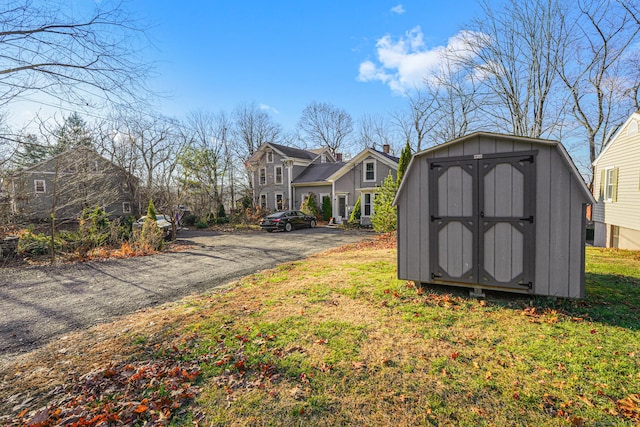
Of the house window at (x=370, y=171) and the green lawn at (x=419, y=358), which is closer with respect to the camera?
the green lawn at (x=419, y=358)

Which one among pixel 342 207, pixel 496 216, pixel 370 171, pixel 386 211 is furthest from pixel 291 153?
pixel 496 216

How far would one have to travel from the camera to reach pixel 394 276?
6.85 metres

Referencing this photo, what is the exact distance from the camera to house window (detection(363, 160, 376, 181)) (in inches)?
856

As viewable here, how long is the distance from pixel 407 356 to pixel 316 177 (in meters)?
23.2

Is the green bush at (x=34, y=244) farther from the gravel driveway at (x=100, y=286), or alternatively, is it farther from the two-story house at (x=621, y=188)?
the two-story house at (x=621, y=188)

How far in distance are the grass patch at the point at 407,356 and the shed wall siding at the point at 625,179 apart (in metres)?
7.60

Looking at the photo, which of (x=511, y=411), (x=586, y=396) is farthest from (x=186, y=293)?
(x=586, y=396)

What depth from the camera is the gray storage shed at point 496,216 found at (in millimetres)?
4504

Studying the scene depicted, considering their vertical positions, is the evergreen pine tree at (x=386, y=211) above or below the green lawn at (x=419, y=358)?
above

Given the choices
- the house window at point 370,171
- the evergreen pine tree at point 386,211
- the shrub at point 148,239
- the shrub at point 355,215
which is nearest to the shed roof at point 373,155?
the house window at point 370,171

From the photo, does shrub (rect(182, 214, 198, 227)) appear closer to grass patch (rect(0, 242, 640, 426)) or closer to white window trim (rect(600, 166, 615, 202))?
grass patch (rect(0, 242, 640, 426))

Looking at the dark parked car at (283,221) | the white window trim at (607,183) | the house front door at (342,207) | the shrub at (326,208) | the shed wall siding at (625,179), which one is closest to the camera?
the shed wall siding at (625,179)

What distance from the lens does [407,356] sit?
349 centimetres

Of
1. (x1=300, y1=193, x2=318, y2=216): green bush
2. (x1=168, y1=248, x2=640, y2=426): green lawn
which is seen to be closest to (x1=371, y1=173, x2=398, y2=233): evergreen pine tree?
(x1=300, y1=193, x2=318, y2=216): green bush
